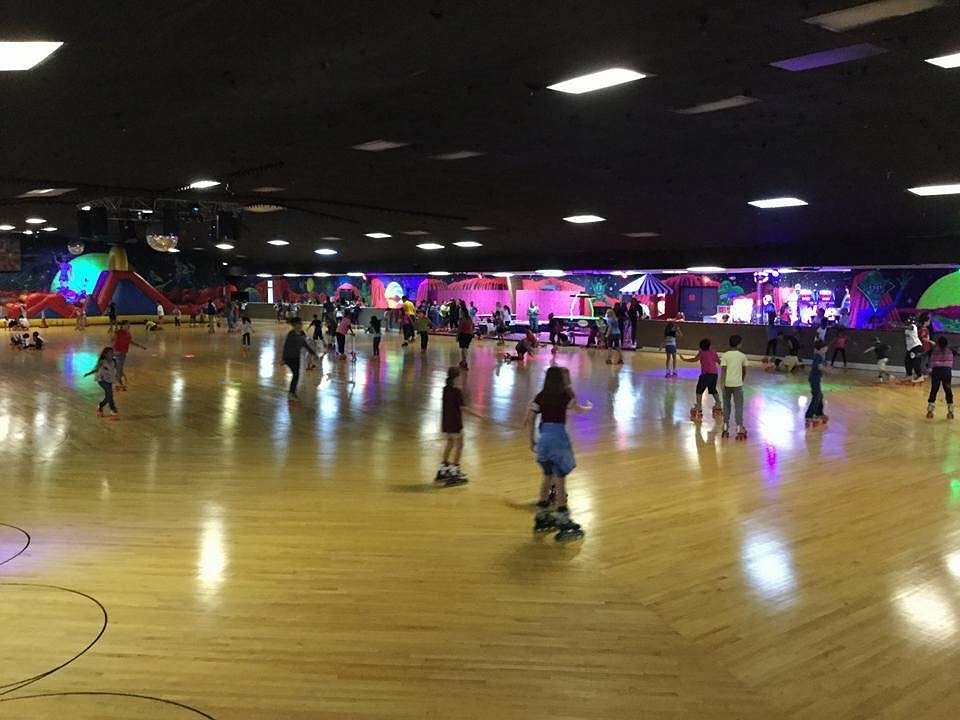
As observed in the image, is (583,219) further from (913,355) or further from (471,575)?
(471,575)

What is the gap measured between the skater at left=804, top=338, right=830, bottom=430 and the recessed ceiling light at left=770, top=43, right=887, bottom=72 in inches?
200

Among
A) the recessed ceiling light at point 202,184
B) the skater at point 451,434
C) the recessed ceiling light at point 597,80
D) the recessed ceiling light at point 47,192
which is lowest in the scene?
the skater at point 451,434

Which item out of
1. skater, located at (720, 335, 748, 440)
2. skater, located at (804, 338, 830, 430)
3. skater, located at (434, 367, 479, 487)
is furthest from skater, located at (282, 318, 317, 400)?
skater, located at (804, 338, 830, 430)

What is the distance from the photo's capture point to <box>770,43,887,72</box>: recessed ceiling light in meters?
5.40

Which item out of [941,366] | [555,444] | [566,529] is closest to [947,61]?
[555,444]

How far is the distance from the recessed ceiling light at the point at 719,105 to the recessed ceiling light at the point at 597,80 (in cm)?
116

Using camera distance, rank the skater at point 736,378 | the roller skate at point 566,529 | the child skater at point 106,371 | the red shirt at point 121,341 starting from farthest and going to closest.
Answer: the red shirt at point 121,341 → the child skater at point 106,371 → the skater at point 736,378 → the roller skate at point 566,529

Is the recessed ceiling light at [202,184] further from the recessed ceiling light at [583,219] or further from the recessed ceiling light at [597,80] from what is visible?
the recessed ceiling light at [597,80]

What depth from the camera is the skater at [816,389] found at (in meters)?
10.2

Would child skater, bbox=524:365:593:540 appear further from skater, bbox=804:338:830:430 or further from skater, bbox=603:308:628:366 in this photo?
skater, bbox=603:308:628:366

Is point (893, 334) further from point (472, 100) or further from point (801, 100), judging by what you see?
point (472, 100)

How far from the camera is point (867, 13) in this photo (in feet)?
15.5

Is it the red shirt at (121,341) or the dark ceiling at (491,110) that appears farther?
the red shirt at (121,341)

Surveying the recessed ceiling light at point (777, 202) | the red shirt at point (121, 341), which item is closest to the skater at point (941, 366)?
the recessed ceiling light at point (777, 202)
